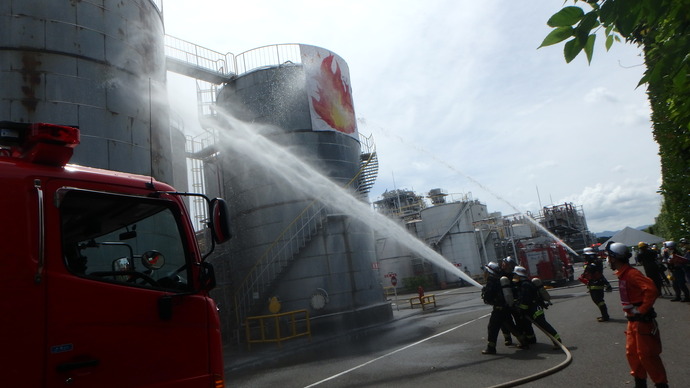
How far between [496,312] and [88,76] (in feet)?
33.1

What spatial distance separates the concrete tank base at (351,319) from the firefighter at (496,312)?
7.92 metres

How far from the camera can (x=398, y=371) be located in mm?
8117

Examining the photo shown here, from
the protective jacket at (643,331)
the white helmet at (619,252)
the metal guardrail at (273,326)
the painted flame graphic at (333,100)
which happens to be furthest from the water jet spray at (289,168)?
the protective jacket at (643,331)

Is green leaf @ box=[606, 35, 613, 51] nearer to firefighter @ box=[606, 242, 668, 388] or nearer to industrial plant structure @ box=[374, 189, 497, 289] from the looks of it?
firefighter @ box=[606, 242, 668, 388]

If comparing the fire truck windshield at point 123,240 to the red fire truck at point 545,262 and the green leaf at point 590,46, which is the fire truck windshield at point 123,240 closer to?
the green leaf at point 590,46

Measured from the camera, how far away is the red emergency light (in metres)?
3.30

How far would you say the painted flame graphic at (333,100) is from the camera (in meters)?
18.3

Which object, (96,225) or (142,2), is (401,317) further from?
(96,225)

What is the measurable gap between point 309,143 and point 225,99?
4372 mm

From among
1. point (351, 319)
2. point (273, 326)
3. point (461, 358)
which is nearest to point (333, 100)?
point (351, 319)

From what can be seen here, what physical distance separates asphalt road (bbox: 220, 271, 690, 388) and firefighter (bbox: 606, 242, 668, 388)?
1.07 meters

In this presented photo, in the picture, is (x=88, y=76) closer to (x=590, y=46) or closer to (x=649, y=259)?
(x=590, y=46)

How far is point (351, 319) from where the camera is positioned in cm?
1645

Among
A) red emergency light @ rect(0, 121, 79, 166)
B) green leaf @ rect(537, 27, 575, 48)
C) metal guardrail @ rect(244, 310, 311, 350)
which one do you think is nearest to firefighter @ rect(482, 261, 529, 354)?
green leaf @ rect(537, 27, 575, 48)
